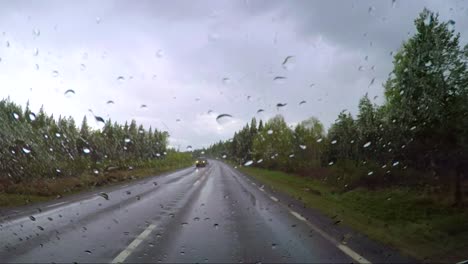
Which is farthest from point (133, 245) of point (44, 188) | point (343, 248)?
point (44, 188)

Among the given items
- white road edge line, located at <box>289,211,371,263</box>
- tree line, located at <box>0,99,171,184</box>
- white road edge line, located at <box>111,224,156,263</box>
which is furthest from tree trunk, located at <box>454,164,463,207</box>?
tree line, located at <box>0,99,171,184</box>

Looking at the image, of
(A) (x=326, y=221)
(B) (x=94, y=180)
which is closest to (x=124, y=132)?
(B) (x=94, y=180)

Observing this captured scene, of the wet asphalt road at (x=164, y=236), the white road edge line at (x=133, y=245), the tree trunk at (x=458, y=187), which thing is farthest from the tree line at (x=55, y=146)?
the tree trunk at (x=458, y=187)

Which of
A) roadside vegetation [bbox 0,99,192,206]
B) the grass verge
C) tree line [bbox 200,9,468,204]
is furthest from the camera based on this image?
roadside vegetation [bbox 0,99,192,206]

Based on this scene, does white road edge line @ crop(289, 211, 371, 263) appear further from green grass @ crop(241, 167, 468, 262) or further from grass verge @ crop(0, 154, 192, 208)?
grass verge @ crop(0, 154, 192, 208)

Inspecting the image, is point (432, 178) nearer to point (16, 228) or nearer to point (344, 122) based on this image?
point (344, 122)

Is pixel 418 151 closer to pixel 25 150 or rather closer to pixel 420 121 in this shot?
pixel 420 121

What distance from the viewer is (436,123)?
11.2 meters

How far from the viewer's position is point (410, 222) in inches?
Answer: 390

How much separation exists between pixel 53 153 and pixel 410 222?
692 inches

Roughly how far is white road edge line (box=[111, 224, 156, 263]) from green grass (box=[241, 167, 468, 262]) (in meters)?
4.33

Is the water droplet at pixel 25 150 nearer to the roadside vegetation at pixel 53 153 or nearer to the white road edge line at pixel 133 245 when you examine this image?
the roadside vegetation at pixel 53 153

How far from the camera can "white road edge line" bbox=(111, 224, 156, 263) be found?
5.38 m

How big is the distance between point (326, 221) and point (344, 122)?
8.70 metres
